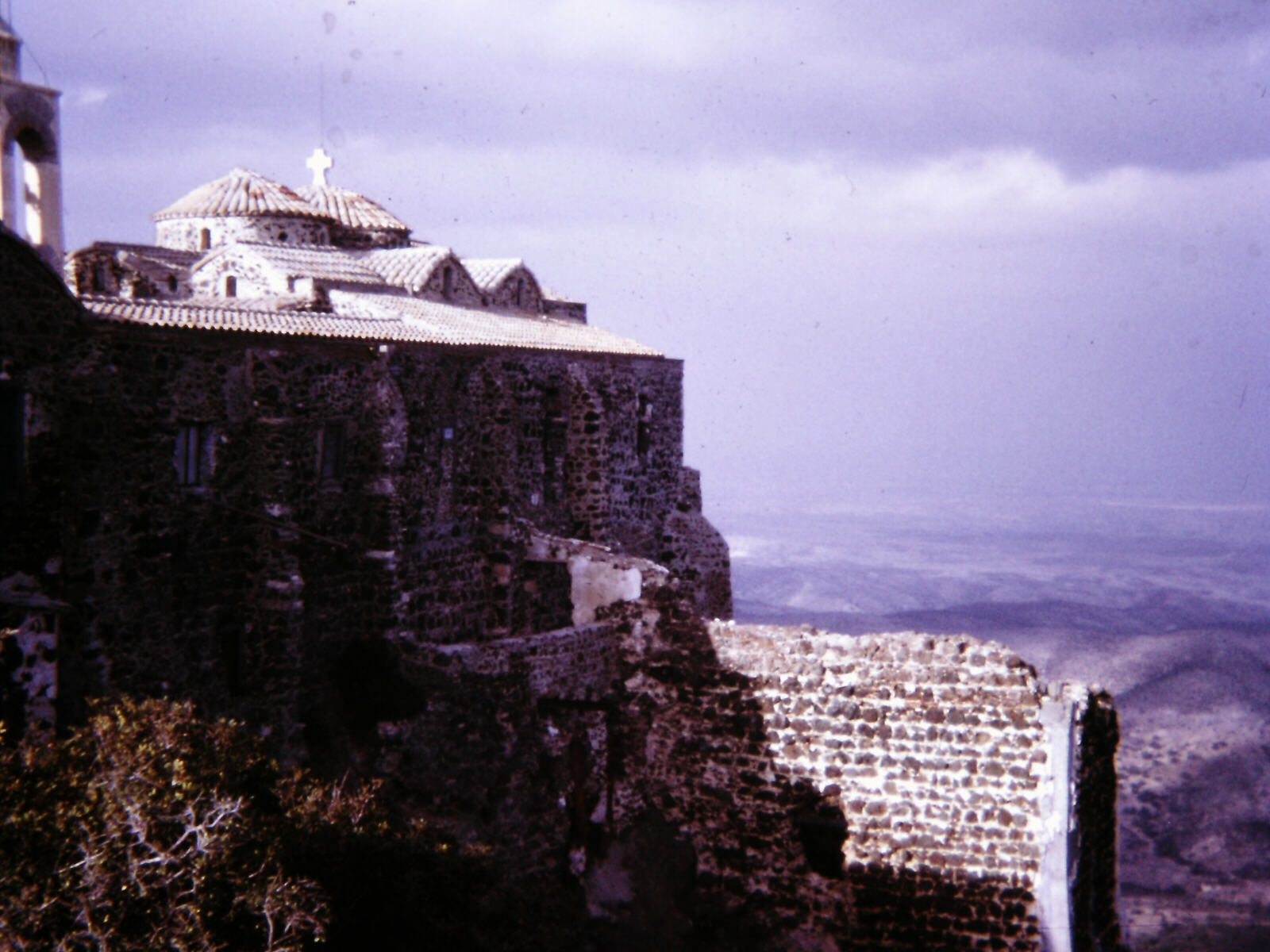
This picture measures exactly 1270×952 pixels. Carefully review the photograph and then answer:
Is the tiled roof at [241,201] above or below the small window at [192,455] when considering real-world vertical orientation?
above

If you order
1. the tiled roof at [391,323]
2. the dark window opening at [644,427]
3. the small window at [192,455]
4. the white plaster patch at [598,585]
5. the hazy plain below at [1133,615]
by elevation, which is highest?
the tiled roof at [391,323]

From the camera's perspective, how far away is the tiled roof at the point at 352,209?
29.1 m

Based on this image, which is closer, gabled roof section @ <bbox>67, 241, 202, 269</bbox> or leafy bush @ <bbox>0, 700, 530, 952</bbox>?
leafy bush @ <bbox>0, 700, 530, 952</bbox>

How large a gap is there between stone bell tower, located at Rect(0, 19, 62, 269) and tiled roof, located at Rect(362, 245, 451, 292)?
6.82 meters

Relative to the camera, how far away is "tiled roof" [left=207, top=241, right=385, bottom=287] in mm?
23469

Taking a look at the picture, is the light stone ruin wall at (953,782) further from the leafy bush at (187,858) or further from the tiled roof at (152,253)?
the tiled roof at (152,253)

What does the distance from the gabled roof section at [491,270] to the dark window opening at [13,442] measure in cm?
1460

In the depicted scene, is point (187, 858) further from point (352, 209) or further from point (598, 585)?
point (352, 209)

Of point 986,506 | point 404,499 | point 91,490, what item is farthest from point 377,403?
point 986,506

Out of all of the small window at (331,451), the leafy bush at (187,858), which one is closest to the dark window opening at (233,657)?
the small window at (331,451)

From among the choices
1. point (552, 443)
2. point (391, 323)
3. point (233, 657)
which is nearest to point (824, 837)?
point (233, 657)

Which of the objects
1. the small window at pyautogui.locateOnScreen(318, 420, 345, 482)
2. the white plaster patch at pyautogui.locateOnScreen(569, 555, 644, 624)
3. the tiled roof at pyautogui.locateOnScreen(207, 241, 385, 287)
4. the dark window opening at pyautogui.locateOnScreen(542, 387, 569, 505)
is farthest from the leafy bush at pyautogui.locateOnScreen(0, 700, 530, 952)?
the tiled roof at pyautogui.locateOnScreen(207, 241, 385, 287)

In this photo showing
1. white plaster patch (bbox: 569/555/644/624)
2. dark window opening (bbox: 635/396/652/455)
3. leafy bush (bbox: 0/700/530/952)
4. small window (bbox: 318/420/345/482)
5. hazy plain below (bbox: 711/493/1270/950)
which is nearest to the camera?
leafy bush (bbox: 0/700/530/952)

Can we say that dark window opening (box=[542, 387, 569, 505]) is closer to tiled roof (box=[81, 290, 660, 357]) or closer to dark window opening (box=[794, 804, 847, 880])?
tiled roof (box=[81, 290, 660, 357])
